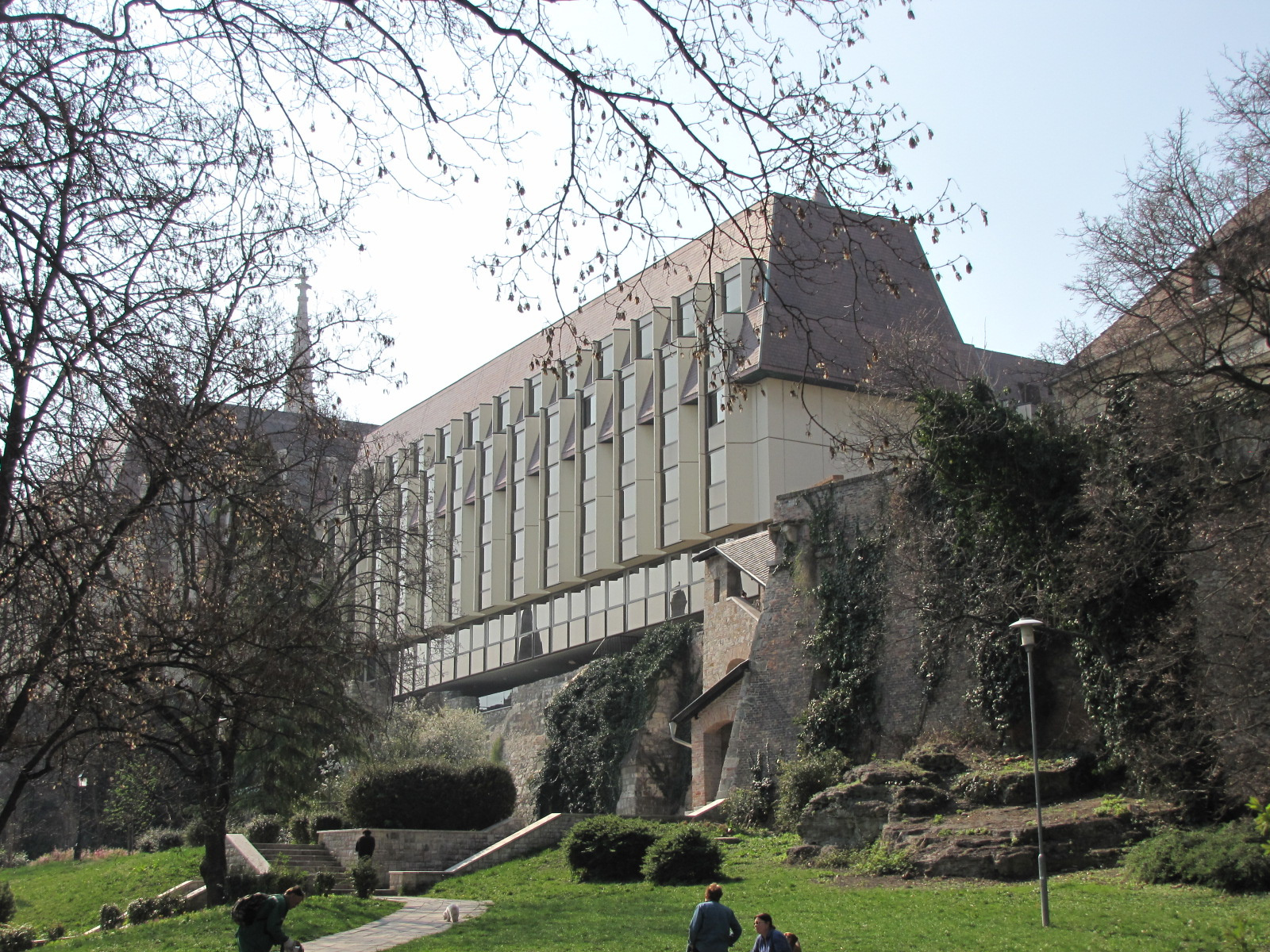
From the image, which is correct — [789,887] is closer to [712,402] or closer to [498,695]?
[712,402]

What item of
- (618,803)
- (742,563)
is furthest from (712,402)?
(618,803)

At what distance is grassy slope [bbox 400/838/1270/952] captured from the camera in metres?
12.4

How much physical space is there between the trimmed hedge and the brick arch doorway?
4761mm

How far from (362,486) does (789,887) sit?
43.1 ft

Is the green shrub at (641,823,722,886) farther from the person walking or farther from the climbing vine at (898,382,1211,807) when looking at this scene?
the person walking

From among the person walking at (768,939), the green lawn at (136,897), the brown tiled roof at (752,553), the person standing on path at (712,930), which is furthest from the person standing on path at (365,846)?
the person walking at (768,939)

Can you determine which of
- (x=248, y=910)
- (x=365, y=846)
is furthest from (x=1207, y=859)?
(x=365, y=846)

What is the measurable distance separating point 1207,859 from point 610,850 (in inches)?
378

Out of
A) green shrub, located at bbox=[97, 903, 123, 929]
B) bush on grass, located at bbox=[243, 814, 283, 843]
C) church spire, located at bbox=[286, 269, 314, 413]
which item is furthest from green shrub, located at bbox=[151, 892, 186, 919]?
church spire, located at bbox=[286, 269, 314, 413]

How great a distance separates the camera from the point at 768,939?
33.1ft

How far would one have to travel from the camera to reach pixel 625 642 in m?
38.8

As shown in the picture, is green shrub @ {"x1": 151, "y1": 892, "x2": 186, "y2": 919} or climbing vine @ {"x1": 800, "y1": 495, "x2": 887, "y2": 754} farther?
climbing vine @ {"x1": 800, "y1": 495, "x2": 887, "y2": 754}

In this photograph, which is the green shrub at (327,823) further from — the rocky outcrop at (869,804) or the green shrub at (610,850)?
the rocky outcrop at (869,804)

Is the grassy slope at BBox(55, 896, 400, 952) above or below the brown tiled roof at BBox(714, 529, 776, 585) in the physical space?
below
